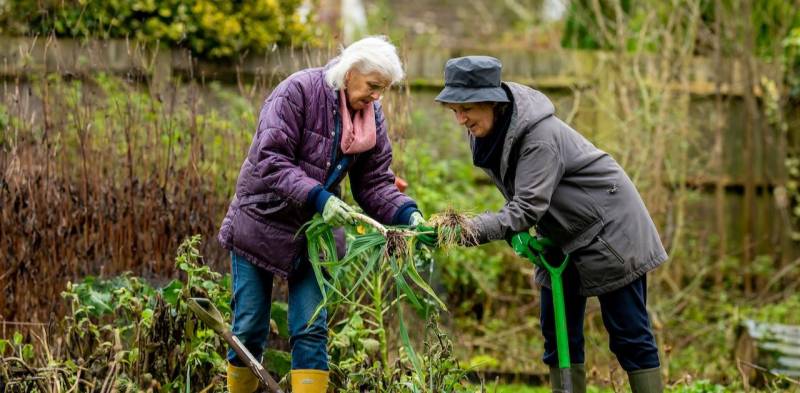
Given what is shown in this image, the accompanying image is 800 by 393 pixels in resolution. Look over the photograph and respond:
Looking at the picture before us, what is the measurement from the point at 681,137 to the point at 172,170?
3.98 meters

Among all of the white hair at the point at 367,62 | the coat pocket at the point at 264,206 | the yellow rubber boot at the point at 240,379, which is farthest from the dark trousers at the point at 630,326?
the yellow rubber boot at the point at 240,379

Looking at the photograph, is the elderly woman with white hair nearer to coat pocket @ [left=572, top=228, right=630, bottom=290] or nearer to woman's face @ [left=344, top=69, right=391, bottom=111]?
woman's face @ [left=344, top=69, right=391, bottom=111]

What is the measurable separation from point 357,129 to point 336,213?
423mm

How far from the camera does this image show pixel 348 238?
4844 millimetres

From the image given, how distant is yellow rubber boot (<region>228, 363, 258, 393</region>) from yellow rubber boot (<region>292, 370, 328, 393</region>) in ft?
0.71

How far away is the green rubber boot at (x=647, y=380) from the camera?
13.5 ft

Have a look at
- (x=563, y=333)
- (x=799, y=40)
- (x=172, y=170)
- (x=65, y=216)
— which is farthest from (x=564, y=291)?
(x=799, y=40)

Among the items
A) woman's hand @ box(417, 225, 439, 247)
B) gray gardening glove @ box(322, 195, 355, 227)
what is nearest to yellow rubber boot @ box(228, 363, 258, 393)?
gray gardening glove @ box(322, 195, 355, 227)

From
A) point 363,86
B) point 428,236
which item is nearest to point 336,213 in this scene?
point 428,236

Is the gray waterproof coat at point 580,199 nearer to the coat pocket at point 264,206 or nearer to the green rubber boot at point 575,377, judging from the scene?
the green rubber boot at point 575,377

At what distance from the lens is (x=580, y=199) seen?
404 cm

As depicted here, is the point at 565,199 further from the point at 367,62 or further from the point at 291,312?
the point at 291,312

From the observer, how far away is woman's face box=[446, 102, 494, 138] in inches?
154

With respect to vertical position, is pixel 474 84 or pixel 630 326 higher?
pixel 474 84
